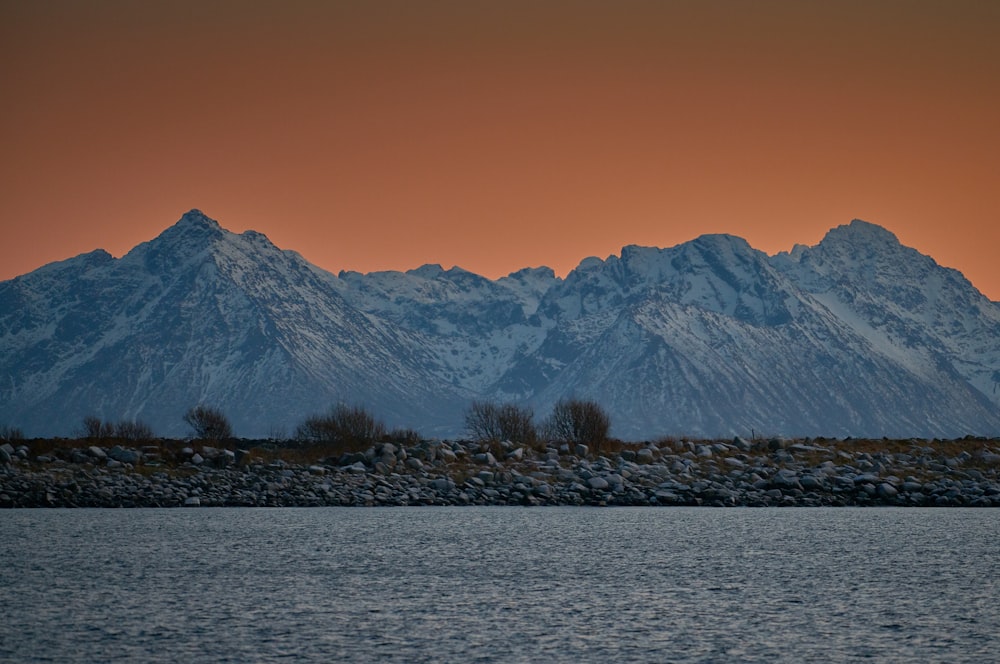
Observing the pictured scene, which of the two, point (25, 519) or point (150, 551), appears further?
point (25, 519)

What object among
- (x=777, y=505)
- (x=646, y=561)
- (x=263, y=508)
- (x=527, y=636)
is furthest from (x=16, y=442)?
(x=527, y=636)

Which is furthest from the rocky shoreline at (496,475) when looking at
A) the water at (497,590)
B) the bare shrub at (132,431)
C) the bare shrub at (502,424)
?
the water at (497,590)

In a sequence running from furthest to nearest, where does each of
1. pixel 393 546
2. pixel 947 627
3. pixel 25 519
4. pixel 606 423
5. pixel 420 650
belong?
1. pixel 606 423
2. pixel 25 519
3. pixel 393 546
4. pixel 947 627
5. pixel 420 650

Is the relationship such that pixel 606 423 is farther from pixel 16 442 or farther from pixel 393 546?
pixel 393 546

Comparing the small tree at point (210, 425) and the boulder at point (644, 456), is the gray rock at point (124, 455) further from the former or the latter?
the boulder at point (644, 456)

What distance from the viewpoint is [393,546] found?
50500mm

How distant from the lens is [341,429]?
93812 millimetres

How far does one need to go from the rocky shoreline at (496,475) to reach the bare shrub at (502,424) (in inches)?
274

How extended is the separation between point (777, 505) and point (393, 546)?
29771 mm

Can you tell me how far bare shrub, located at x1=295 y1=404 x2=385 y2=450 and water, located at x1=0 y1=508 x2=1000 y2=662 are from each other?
3030cm

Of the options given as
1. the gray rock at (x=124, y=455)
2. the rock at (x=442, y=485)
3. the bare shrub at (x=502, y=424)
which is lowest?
the rock at (x=442, y=485)

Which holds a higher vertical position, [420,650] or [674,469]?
[674,469]

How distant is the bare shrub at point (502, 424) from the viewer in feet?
312

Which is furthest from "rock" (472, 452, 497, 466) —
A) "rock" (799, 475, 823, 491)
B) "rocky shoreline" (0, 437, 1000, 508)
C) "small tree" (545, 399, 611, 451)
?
"rock" (799, 475, 823, 491)
